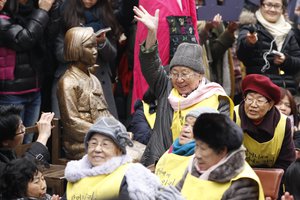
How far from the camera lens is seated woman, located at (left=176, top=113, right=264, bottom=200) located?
6.72 metres

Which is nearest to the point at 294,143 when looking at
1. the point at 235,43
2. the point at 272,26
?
the point at 272,26

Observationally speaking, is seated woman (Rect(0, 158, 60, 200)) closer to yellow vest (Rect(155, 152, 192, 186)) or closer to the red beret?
yellow vest (Rect(155, 152, 192, 186))

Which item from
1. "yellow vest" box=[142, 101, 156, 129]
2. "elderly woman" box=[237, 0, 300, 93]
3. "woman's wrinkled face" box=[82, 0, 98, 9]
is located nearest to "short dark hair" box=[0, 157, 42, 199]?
"yellow vest" box=[142, 101, 156, 129]

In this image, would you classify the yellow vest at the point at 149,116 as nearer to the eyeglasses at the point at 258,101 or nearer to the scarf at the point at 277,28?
the eyeglasses at the point at 258,101

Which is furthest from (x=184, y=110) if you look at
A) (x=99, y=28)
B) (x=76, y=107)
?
(x=99, y=28)

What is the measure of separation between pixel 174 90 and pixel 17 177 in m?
2.02

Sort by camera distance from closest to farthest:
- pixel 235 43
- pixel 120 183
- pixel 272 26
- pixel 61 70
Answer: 1. pixel 120 183
2. pixel 61 70
3. pixel 272 26
4. pixel 235 43

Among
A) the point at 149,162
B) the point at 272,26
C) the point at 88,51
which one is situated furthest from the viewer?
the point at 272,26

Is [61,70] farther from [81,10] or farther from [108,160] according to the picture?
[108,160]

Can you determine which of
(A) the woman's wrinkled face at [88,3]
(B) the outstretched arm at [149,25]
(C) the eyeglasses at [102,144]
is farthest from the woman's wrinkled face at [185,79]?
(A) the woman's wrinkled face at [88,3]

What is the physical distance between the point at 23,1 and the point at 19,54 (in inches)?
19.7

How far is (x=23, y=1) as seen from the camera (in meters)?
9.70

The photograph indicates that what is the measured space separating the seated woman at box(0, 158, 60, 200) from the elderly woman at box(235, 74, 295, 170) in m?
1.95

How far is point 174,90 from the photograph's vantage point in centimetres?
855
